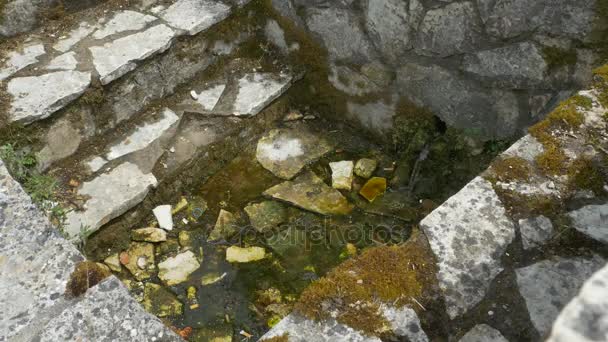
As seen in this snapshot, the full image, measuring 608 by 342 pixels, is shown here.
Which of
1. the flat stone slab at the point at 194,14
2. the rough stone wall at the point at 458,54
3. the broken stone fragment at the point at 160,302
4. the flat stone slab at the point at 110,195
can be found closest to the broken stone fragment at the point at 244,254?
the broken stone fragment at the point at 160,302

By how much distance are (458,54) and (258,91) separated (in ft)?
4.19

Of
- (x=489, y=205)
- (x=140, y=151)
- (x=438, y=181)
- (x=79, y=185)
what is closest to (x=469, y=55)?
(x=438, y=181)

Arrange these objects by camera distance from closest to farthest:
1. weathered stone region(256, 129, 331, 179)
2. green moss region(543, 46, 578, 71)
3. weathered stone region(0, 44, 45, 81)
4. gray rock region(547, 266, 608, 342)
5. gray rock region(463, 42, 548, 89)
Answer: gray rock region(547, 266, 608, 342) → green moss region(543, 46, 578, 71) → gray rock region(463, 42, 548, 89) → weathered stone region(0, 44, 45, 81) → weathered stone region(256, 129, 331, 179)

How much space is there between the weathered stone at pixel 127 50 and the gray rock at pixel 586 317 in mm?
2820

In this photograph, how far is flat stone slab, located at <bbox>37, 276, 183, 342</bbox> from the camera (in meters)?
1.74

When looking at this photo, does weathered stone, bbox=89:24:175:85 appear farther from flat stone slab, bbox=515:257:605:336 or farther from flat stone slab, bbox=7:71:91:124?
flat stone slab, bbox=515:257:605:336

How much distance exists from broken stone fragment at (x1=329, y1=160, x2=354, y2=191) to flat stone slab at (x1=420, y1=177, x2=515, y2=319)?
4.91 feet

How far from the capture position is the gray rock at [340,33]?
3.27 m

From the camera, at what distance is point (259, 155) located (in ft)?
11.7

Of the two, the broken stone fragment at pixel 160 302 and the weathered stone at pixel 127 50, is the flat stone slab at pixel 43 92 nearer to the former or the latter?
the weathered stone at pixel 127 50

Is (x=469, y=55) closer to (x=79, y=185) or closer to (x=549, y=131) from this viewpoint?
(x=549, y=131)

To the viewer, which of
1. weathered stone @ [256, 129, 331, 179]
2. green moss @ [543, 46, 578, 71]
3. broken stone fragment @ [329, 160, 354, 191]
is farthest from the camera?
weathered stone @ [256, 129, 331, 179]

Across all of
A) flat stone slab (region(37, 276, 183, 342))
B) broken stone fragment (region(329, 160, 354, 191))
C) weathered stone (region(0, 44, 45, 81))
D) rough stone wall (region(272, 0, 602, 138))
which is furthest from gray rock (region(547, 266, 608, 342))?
weathered stone (region(0, 44, 45, 81))

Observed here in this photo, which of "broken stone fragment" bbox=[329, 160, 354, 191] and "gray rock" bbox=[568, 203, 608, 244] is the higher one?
"gray rock" bbox=[568, 203, 608, 244]
